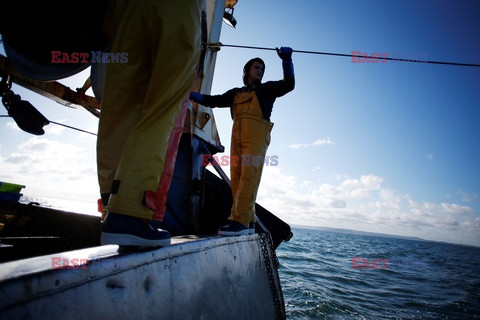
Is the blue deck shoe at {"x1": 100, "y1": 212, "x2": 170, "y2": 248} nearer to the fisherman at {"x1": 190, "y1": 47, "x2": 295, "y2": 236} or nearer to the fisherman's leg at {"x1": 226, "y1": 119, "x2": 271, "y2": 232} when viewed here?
the fisherman at {"x1": 190, "y1": 47, "x2": 295, "y2": 236}

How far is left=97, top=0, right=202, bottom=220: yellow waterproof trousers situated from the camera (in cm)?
100

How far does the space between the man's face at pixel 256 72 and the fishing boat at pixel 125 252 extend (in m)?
0.90

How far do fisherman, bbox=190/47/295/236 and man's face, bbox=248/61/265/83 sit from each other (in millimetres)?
239

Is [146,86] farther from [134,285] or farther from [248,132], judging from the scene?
[248,132]

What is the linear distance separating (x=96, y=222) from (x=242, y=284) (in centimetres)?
220

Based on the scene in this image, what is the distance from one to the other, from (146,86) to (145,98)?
14 centimetres

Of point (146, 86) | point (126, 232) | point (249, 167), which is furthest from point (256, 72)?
point (126, 232)

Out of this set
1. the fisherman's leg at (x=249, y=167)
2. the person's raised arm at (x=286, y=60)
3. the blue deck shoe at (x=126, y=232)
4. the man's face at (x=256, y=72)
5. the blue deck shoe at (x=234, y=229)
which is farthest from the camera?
the man's face at (x=256, y=72)

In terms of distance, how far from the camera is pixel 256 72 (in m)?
3.10

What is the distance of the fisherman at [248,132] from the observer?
2.46m

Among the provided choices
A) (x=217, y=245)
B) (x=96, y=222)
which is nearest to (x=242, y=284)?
(x=217, y=245)

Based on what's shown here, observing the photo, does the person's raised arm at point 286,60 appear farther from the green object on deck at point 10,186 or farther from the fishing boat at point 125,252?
the green object on deck at point 10,186

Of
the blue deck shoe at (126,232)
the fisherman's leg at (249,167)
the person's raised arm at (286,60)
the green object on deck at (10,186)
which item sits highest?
the person's raised arm at (286,60)

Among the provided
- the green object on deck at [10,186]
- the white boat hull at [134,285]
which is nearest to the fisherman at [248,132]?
the white boat hull at [134,285]
